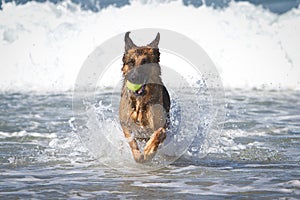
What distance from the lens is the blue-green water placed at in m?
4.56

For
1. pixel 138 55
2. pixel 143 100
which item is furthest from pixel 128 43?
pixel 143 100

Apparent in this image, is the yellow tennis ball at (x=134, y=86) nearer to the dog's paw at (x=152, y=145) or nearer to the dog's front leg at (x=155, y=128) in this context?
the dog's front leg at (x=155, y=128)

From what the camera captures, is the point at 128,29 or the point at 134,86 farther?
the point at 128,29

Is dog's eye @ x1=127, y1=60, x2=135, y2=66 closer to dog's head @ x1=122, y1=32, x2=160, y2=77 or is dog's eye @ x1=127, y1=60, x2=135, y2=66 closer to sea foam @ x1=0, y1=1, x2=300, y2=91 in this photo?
dog's head @ x1=122, y1=32, x2=160, y2=77

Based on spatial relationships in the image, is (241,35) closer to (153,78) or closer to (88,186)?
(153,78)

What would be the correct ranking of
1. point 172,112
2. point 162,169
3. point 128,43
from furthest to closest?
point 172,112, point 128,43, point 162,169

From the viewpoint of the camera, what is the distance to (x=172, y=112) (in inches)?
279

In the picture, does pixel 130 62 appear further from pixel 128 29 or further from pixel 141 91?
pixel 128 29

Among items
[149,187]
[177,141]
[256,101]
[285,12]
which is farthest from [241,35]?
→ [149,187]

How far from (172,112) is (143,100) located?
4.29 feet

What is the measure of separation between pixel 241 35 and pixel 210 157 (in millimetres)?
9683

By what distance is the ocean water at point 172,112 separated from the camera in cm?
489

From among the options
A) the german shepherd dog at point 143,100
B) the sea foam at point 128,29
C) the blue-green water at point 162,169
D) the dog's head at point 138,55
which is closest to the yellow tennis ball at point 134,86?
the german shepherd dog at point 143,100

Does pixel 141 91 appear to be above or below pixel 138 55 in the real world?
below
